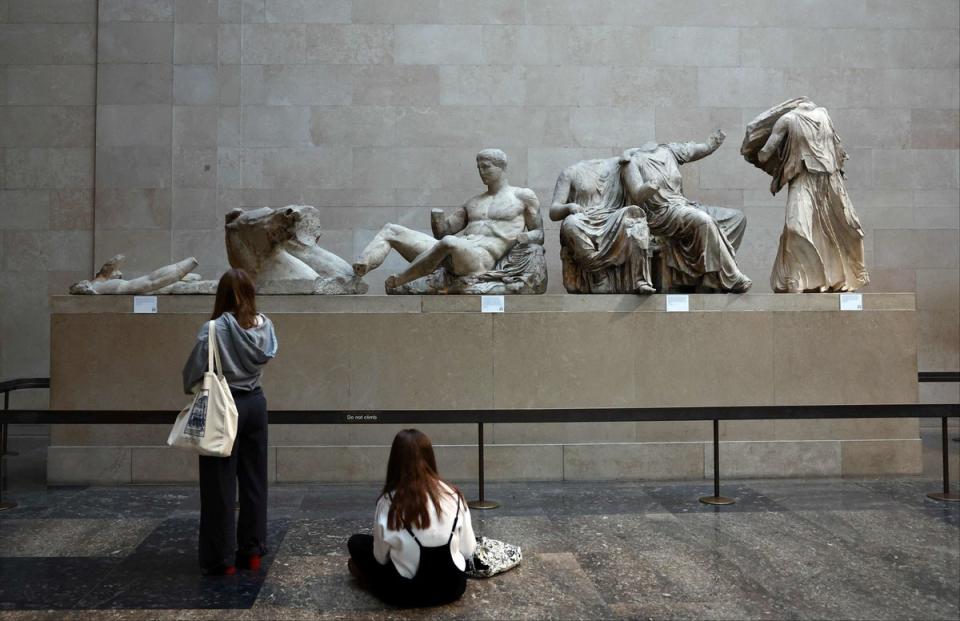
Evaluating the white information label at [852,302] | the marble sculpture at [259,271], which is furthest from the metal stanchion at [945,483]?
the marble sculpture at [259,271]

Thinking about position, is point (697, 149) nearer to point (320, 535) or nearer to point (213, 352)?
point (320, 535)

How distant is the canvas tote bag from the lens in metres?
4.45

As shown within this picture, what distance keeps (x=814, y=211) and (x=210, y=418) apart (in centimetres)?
632

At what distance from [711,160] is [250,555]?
8787 mm

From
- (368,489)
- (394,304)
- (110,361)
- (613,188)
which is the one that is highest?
(613,188)

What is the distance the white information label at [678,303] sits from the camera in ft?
26.3

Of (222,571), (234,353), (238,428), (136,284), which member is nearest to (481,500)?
(222,571)

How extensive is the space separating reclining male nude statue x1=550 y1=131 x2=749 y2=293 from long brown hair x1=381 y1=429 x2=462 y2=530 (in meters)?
4.21

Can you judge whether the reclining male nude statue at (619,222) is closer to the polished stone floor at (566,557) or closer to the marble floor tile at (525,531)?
the polished stone floor at (566,557)

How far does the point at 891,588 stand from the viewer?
4.59 m

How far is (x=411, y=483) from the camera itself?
4152 mm

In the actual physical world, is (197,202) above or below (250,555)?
above

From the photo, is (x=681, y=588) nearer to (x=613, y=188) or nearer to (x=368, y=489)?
(x=368, y=489)

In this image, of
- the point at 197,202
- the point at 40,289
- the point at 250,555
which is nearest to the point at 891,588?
the point at 250,555
